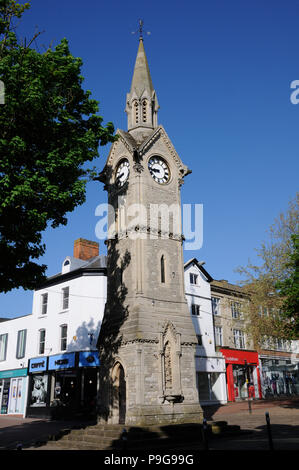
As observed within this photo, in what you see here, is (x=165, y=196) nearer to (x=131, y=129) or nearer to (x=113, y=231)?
(x=113, y=231)

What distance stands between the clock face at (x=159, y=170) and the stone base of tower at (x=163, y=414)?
12739 mm

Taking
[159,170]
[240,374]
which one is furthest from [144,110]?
[240,374]

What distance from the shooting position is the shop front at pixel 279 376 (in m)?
44.2

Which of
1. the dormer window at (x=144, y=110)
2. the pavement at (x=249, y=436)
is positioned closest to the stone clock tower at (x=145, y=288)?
the dormer window at (x=144, y=110)

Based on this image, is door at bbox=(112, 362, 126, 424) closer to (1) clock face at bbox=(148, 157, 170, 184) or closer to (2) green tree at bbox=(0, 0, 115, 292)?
(2) green tree at bbox=(0, 0, 115, 292)

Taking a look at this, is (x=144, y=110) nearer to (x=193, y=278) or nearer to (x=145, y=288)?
(x=145, y=288)

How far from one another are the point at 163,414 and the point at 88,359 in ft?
42.5

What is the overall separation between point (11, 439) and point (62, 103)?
51.3ft

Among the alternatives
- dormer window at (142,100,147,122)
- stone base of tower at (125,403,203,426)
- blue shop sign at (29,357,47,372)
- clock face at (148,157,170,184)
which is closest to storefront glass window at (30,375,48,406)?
blue shop sign at (29,357,47,372)

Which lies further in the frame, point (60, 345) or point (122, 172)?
point (60, 345)

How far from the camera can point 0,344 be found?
4069 cm

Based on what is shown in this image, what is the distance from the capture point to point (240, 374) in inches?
1602

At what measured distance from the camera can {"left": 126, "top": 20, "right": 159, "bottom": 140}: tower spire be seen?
87.6 ft

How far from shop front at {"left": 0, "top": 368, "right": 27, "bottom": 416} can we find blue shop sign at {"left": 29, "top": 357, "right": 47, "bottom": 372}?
116cm
